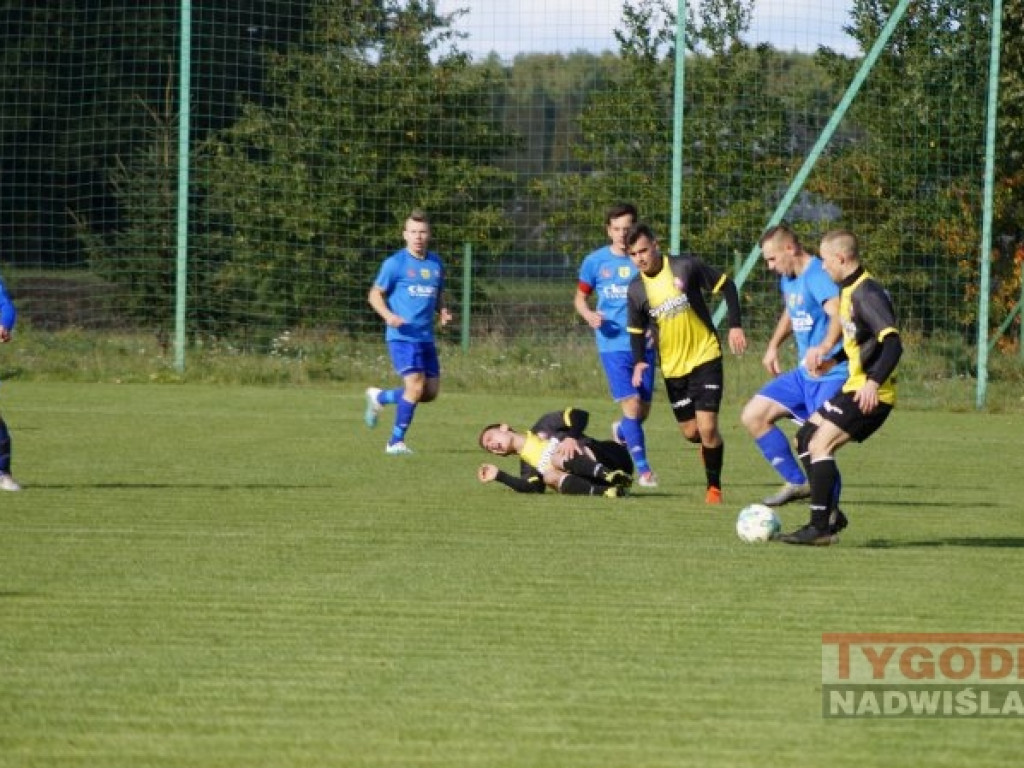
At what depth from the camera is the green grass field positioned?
18.6 ft

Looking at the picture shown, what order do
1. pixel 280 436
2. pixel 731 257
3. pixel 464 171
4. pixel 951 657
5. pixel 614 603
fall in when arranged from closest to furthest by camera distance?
pixel 951 657 < pixel 614 603 < pixel 280 436 < pixel 731 257 < pixel 464 171

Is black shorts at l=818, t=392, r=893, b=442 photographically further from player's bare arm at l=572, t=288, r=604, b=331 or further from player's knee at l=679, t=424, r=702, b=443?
player's bare arm at l=572, t=288, r=604, b=331

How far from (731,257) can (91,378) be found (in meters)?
8.09

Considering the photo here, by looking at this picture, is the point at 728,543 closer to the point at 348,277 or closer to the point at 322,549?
the point at 322,549

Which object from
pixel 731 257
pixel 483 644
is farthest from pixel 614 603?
pixel 731 257

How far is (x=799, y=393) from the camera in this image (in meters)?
11.8

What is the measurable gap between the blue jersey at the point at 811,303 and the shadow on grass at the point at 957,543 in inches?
59.2

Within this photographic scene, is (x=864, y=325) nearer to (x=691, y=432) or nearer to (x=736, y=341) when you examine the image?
(x=736, y=341)

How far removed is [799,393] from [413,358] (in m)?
5.21

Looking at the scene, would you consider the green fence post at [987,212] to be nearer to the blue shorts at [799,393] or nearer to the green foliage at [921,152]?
the green foliage at [921,152]

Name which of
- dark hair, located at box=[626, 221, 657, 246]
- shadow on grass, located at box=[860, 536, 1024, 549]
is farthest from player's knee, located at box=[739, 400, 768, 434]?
shadow on grass, located at box=[860, 536, 1024, 549]

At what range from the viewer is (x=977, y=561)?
9.48 m

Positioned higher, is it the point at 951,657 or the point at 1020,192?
the point at 1020,192

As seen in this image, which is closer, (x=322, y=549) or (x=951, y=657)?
(x=951, y=657)
